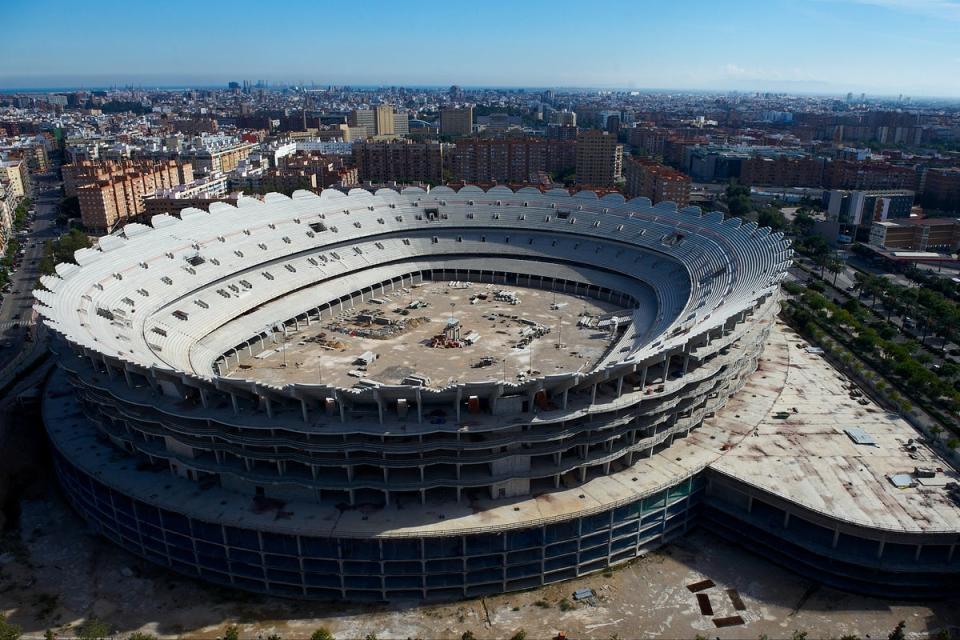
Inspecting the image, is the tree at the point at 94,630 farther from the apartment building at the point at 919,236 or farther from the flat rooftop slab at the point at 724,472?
the apartment building at the point at 919,236

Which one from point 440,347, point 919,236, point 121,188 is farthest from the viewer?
point 121,188

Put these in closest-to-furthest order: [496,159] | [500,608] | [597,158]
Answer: [500,608] → [597,158] → [496,159]

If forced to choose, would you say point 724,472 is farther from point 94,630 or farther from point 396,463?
point 94,630

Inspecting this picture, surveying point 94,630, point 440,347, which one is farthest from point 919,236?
point 94,630

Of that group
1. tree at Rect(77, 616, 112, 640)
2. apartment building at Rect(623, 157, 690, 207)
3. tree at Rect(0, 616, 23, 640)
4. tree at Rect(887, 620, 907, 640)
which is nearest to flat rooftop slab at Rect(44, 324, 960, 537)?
tree at Rect(887, 620, 907, 640)

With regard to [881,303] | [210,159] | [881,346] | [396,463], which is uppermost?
[210,159]

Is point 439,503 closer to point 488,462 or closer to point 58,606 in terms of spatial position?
point 488,462
